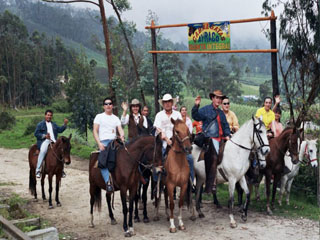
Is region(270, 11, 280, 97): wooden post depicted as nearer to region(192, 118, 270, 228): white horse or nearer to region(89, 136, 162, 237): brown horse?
region(192, 118, 270, 228): white horse

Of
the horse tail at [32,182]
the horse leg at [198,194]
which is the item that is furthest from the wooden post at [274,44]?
the horse tail at [32,182]

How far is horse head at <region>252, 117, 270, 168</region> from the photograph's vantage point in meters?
8.34

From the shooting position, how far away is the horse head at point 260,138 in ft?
27.4

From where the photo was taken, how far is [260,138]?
8.41m

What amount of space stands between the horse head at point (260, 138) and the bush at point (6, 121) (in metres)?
27.3

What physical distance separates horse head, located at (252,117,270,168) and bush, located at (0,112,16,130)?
2727 cm

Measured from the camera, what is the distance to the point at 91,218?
8.49 metres

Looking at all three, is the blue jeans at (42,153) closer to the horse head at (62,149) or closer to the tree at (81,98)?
the horse head at (62,149)

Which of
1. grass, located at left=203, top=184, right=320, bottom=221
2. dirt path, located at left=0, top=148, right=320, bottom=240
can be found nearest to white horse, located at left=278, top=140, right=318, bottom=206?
grass, located at left=203, top=184, right=320, bottom=221

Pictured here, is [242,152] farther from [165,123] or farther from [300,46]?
[300,46]

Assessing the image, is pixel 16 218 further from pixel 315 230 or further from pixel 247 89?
pixel 247 89

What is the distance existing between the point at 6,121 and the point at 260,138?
93.7 feet

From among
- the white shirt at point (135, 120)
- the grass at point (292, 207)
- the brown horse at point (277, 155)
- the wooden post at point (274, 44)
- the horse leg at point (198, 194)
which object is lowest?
the grass at point (292, 207)

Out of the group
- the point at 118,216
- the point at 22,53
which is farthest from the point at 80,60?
the point at 22,53
